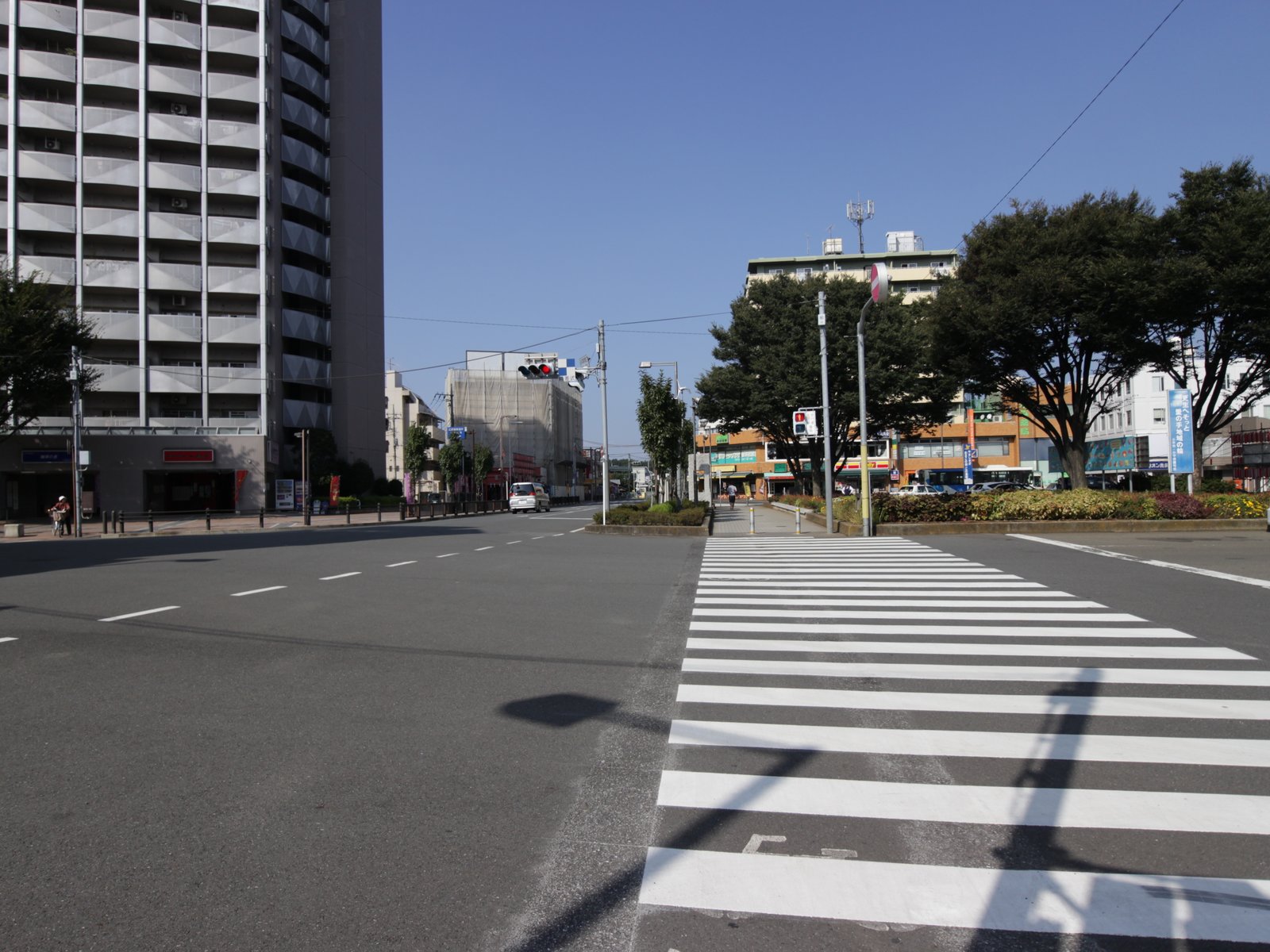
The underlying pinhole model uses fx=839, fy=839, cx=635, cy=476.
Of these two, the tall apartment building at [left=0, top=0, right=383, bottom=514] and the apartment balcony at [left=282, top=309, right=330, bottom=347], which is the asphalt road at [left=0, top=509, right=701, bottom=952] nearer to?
the tall apartment building at [left=0, top=0, right=383, bottom=514]

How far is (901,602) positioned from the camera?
1102 cm

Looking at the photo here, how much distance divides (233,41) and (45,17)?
392 inches

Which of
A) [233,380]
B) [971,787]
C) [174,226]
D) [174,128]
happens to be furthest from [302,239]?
[971,787]

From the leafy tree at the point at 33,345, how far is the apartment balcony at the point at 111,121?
1306 centimetres

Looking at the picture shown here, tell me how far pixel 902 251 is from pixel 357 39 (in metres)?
54.6

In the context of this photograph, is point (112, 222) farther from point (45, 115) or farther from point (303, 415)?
point (303, 415)

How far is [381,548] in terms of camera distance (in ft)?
68.6

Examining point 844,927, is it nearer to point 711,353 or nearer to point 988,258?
point 988,258

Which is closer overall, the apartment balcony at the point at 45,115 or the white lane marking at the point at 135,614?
the white lane marking at the point at 135,614

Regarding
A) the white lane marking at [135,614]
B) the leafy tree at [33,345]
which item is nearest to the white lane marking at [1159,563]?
the white lane marking at [135,614]

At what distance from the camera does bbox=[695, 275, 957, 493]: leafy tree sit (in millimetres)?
38156

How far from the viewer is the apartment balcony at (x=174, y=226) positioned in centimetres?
5069

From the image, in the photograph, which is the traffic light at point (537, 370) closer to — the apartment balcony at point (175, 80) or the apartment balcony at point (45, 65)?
the apartment balcony at point (175, 80)

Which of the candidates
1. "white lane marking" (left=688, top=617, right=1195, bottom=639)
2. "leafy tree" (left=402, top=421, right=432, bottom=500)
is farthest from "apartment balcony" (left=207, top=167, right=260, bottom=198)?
"white lane marking" (left=688, top=617, right=1195, bottom=639)
